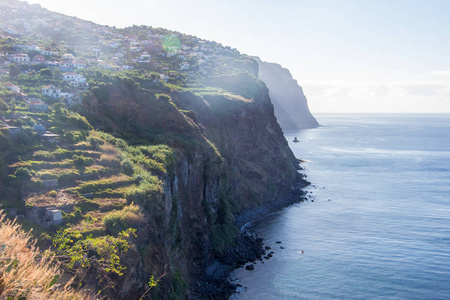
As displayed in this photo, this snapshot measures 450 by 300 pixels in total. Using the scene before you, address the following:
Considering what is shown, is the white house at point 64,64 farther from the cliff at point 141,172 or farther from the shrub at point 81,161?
the shrub at point 81,161

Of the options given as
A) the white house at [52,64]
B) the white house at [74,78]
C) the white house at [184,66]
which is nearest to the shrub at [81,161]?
the white house at [74,78]

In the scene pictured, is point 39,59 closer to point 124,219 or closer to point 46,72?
point 46,72

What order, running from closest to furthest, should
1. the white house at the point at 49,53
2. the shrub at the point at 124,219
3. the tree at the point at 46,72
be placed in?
1. the shrub at the point at 124,219
2. the tree at the point at 46,72
3. the white house at the point at 49,53

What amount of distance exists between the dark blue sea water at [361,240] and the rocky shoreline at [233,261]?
144 centimetres

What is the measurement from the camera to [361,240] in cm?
5309

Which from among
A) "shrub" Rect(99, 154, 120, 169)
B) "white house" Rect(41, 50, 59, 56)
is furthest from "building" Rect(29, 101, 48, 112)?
"white house" Rect(41, 50, 59, 56)

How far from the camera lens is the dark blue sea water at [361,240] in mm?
39938

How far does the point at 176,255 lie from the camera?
116 ft

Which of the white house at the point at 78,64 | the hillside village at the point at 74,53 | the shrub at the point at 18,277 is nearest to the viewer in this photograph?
the shrub at the point at 18,277

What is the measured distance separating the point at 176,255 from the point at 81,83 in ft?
112

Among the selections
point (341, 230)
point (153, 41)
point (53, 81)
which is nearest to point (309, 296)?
point (341, 230)

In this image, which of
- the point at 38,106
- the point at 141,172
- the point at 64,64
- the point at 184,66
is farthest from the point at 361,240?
the point at 184,66

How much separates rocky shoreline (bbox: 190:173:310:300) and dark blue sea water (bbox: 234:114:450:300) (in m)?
1.44

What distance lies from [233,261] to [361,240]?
2200 centimetres
